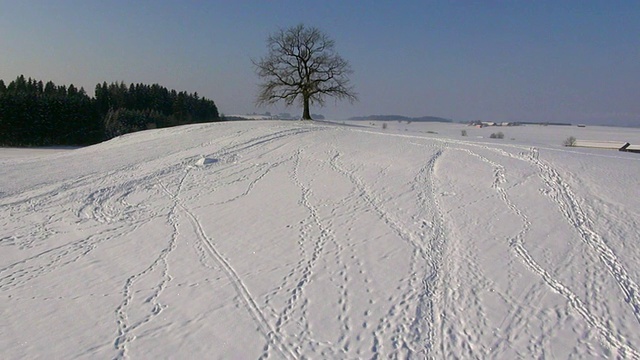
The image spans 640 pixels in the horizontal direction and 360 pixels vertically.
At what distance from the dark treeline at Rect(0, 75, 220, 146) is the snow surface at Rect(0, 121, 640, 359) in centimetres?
4564

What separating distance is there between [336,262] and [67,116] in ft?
197

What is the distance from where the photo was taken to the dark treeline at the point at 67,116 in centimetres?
5107

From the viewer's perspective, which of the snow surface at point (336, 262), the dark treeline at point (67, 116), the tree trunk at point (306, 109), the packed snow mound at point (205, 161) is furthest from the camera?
the dark treeline at point (67, 116)

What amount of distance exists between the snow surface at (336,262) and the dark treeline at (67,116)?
45637 millimetres

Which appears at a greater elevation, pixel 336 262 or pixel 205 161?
pixel 205 161

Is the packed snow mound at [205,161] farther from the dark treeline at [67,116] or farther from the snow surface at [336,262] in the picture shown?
the dark treeline at [67,116]

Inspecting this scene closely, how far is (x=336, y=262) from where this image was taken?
309 inches

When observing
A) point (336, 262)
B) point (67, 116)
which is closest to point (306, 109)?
point (336, 262)

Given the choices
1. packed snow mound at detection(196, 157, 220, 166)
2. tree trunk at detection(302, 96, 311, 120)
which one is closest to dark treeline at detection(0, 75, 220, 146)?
tree trunk at detection(302, 96, 311, 120)

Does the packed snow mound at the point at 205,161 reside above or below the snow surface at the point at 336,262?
above

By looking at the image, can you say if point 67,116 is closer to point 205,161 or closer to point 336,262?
point 205,161

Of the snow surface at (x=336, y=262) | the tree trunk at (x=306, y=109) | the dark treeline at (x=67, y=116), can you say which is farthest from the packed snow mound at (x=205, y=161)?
the dark treeline at (x=67, y=116)

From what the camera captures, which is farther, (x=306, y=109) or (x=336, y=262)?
(x=306, y=109)

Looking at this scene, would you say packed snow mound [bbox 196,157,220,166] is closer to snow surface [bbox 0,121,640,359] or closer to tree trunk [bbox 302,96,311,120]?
snow surface [bbox 0,121,640,359]
